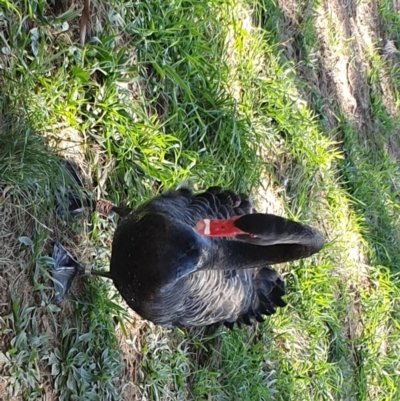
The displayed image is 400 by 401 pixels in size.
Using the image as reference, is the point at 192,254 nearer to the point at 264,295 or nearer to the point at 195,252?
the point at 195,252

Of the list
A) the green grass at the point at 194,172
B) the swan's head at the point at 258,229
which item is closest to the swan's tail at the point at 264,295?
the green grass at the point at 194,172

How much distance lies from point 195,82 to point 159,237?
5.97ft

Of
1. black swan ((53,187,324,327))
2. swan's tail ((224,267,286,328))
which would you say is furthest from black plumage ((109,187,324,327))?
swan's tail ((224,267,286,328))

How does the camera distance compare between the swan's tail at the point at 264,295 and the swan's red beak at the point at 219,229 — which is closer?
the swan's red beak at the point at 219,229

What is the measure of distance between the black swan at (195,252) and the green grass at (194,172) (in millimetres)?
323

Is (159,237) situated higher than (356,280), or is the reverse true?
(159,237)

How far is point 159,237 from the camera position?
1946mm

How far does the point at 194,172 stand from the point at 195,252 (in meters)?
1.60

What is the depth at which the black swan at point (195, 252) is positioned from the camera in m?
1.89

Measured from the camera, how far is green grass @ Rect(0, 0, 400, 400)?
2646 mm

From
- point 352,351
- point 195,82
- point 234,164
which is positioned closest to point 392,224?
point 352,351

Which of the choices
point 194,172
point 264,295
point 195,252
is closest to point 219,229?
point 195,252

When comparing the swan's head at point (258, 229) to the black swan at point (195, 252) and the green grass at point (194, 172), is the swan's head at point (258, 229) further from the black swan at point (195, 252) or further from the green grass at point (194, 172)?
the green grass at point (194, 172)

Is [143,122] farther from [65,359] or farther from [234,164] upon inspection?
[65,359]
